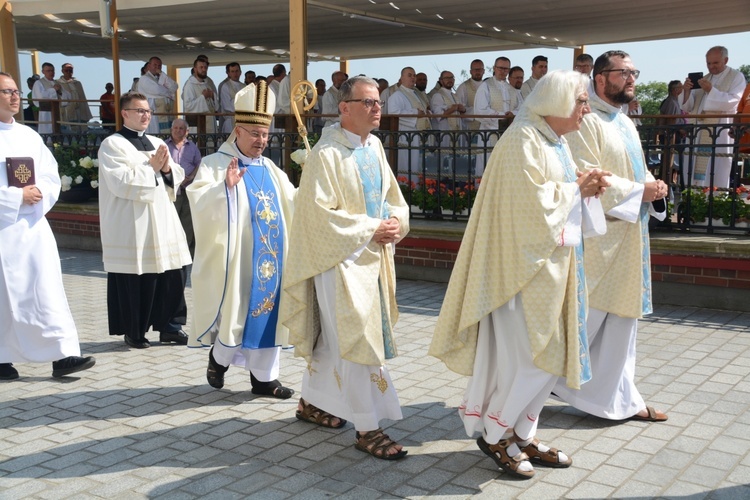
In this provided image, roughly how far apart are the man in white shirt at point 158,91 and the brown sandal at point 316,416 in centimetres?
1078

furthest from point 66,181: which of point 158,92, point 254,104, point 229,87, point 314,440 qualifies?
point 314,440

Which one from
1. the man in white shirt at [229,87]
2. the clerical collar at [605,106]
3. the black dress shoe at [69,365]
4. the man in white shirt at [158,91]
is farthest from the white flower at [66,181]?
the clerical collar at [605,106]

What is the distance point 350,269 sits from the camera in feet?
14.8

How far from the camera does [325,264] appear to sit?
178 inches

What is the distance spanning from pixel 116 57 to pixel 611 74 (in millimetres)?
9474

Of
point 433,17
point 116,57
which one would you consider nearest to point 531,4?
point 433,17

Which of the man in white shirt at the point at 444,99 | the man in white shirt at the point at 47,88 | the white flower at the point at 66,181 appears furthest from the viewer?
the man in white shirt at the point at 47,88

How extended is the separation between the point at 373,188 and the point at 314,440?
4.85 ft

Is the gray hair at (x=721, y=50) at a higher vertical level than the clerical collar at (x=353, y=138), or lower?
higher

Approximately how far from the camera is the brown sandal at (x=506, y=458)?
4.22m

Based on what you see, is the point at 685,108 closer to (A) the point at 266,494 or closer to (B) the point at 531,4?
(B) the point at 531,4

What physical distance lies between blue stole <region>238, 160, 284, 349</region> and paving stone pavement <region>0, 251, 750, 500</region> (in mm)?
501

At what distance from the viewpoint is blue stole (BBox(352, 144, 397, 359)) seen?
464 cm

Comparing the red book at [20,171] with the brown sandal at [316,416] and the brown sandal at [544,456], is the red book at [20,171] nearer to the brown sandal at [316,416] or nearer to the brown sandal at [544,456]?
the brown sandal at [316,416]
